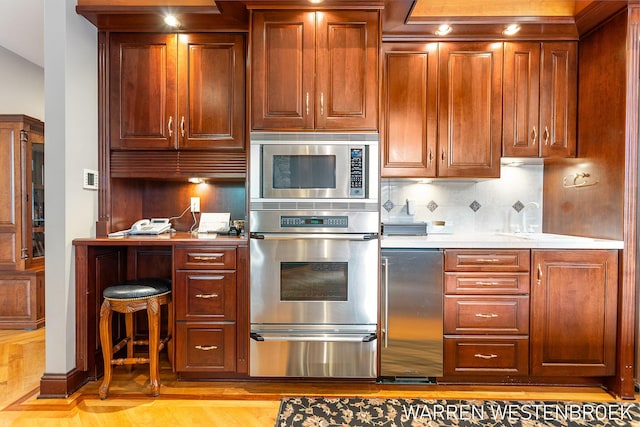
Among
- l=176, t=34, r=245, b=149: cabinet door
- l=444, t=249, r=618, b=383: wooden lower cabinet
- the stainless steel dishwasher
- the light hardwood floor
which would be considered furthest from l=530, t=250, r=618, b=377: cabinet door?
l=176, t=34, r=245, b=149: cabinet door

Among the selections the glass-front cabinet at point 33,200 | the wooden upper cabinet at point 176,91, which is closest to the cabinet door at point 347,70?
the wooden upper cabinet at point 176,91

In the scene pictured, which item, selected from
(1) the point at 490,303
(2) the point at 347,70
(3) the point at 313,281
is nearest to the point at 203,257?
(3) the point at 313,281

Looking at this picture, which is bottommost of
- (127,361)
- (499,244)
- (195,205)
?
(127,361)

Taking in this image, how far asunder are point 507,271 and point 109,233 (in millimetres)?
2757

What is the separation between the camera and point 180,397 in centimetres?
227

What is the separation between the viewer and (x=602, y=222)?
8.02 ft

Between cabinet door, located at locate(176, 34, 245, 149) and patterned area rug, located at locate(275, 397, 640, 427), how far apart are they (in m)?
1.82

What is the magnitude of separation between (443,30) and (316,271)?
6.23 ft

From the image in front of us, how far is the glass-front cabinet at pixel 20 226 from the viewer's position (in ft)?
10.8

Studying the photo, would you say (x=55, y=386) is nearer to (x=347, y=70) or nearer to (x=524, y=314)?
(x=347, y=70)

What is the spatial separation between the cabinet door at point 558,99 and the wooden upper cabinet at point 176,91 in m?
2.23

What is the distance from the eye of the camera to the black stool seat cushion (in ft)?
7.29

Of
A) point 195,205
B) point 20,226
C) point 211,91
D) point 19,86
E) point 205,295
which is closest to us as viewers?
point 205,295

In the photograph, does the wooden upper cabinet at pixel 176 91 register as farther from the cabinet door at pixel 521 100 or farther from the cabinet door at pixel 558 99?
the cabinet door at pixel 558 99
